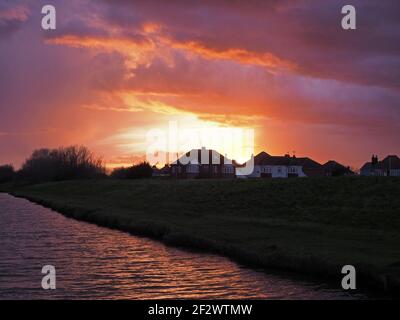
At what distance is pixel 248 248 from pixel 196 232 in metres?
7.69

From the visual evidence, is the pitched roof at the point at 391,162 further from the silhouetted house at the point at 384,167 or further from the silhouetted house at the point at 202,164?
the silhouetted house at the point at 202,164

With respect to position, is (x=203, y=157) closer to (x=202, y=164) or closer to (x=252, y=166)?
(x=202, y=164)

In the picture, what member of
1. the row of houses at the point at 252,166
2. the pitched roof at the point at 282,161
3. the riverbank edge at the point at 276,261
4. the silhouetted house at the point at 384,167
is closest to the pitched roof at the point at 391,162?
the silhouetted house at the point at 384,167

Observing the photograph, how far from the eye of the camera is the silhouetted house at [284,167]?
149 meters

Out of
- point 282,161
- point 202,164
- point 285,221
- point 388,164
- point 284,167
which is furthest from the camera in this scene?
point 202,164

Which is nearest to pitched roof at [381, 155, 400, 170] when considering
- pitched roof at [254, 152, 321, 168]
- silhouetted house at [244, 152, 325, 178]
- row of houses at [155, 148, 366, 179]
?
row of houses at [155, 148, 366, 179]

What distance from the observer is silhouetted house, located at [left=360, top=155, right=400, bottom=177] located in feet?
477

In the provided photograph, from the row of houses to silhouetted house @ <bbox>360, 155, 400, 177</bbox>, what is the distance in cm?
1085

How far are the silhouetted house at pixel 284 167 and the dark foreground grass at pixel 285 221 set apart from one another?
7236cm

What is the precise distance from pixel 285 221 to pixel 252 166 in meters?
110

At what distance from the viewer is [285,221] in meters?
43.5

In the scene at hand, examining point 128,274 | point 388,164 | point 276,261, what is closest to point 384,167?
point 388,164
